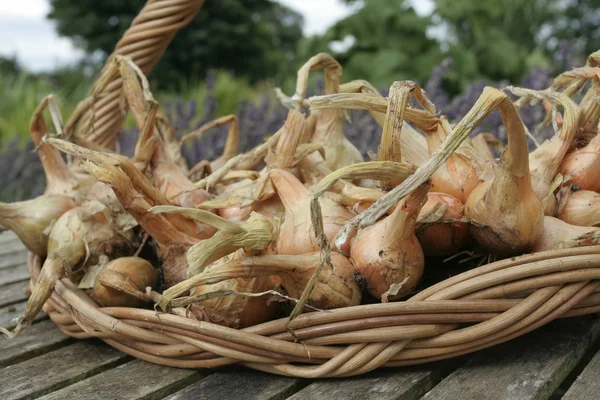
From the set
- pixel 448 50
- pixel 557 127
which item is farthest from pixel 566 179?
pixel 448 50

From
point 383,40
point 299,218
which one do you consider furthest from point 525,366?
point 383,40

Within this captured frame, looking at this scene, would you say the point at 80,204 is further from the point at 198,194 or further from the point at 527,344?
the point at 527,344

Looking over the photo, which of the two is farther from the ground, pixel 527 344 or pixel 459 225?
pixel 459 225

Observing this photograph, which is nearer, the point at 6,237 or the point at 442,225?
the point at 442,225

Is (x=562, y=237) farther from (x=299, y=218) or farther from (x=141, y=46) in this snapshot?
(x=141, y=46)

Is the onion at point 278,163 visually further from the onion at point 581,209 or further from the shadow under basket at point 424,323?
the onion at point 581,209

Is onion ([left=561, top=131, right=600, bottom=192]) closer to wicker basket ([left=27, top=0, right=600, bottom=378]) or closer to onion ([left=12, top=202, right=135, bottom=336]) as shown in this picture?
wicker basket ([left=27, top=0, right=600, bottom=378])
